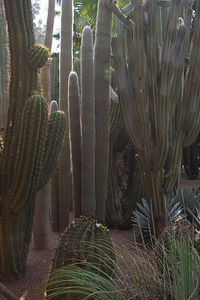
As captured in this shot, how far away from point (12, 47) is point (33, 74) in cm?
32

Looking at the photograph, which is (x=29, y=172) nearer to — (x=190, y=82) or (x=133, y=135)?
(x=133, y=135)

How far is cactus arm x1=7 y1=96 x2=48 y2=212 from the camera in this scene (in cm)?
309

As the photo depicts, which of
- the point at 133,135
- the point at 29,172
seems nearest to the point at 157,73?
the point at 133,135

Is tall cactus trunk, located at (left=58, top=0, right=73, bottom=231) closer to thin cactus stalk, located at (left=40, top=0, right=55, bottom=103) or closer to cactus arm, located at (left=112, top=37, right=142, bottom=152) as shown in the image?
thin cactus stalk, located at (left=40, top=0, right=55, bottom=103)

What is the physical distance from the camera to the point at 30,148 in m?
3.11

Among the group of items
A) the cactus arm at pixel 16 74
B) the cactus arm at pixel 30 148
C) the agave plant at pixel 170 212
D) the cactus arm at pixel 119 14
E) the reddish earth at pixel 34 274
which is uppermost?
the cactus arm at pixel 119 14

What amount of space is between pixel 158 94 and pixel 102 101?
0.82 metres

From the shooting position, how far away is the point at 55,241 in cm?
504

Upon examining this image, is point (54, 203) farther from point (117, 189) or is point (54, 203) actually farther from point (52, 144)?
point (52, 144)

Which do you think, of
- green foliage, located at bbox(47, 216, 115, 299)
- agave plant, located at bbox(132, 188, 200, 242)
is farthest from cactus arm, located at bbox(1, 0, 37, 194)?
agave plant, located at bbox(132, 188, 200, 242)

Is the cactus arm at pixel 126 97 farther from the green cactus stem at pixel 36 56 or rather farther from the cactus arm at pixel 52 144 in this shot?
Answer: the green cactus stem at pixel 36 56

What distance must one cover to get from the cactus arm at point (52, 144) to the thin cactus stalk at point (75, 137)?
53.0 inches

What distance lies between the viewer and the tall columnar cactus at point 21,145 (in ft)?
10.3

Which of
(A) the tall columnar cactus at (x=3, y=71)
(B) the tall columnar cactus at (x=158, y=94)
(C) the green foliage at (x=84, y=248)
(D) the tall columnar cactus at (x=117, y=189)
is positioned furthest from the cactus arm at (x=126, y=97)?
(C) the green foliage at (x=84, y=248)
